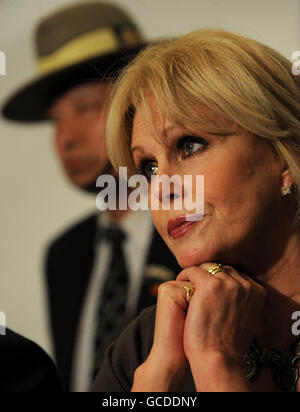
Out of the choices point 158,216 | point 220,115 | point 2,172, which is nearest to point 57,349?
point 2,172

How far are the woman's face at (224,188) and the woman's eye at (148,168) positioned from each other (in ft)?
0.18

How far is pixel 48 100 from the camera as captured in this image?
3102mm

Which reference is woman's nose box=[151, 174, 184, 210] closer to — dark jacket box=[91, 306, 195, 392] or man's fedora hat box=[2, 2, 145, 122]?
dark jacket box=[91, 306, 195, 392]

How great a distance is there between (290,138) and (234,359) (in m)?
0.43

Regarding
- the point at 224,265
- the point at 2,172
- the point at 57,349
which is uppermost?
the point at 224,265

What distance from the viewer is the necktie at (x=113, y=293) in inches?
94.7

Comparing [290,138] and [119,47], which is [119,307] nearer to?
[119,47]

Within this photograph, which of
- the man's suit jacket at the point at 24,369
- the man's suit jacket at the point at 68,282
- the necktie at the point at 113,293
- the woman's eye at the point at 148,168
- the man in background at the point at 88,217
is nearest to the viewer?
the man's suit jacket at the point at 24,369

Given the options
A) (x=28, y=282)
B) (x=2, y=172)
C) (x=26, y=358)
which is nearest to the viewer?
(x=26, y=358)

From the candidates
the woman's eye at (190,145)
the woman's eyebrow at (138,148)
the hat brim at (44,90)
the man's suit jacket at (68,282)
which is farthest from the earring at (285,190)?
the hat brim at (44,90)

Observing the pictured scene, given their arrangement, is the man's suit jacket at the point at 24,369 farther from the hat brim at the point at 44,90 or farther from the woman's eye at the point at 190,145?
the hat brim at the point at 44,90

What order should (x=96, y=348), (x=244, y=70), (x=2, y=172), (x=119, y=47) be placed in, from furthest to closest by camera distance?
(x=2, y=172), (x=119, y=47), (x=96, y=348), (x=244, y=70)

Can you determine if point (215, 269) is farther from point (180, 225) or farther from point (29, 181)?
point (29, 181)

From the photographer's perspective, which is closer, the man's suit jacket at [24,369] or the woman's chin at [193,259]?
the man's suit jacket at [24,369]
